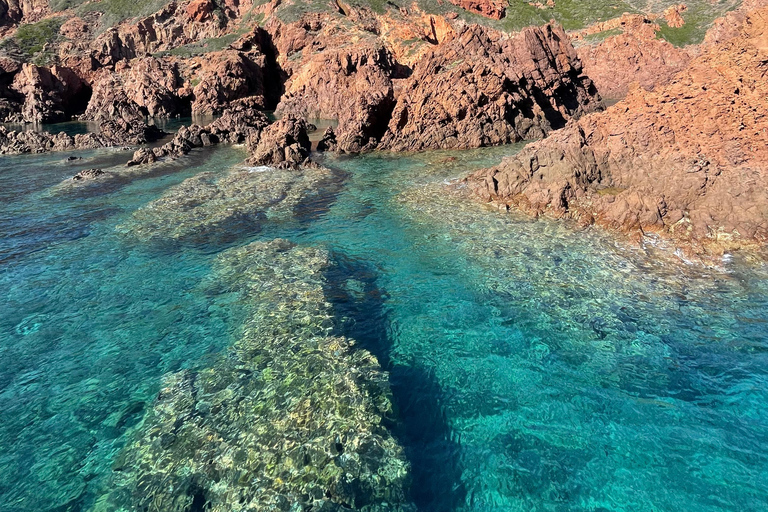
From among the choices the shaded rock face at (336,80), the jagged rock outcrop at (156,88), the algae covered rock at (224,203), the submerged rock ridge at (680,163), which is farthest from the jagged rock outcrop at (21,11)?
the submerged rock ridge at (680,163)

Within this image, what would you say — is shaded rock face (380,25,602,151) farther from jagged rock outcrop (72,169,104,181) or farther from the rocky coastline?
jagged rock outcrop (72,169,104,181)

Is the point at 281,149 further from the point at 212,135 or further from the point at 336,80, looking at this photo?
the point at 336,80

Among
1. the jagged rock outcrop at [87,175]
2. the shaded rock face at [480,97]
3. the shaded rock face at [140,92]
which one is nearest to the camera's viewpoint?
the jagged rock outcrop at [87,175]

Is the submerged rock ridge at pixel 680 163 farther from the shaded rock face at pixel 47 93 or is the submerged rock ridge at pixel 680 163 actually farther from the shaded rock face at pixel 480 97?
the shaded rock face at pixel 47 93

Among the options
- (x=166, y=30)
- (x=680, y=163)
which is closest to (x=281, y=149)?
(x=680, y=163)

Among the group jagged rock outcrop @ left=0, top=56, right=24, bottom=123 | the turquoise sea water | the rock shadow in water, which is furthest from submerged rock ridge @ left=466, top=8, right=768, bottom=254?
jagged rock outcrop @ left=0, top=56, right=24, bottom=123

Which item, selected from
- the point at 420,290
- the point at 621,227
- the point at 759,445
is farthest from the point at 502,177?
the point at 759,445

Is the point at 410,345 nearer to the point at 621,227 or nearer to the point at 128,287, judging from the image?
the point at 128,287
